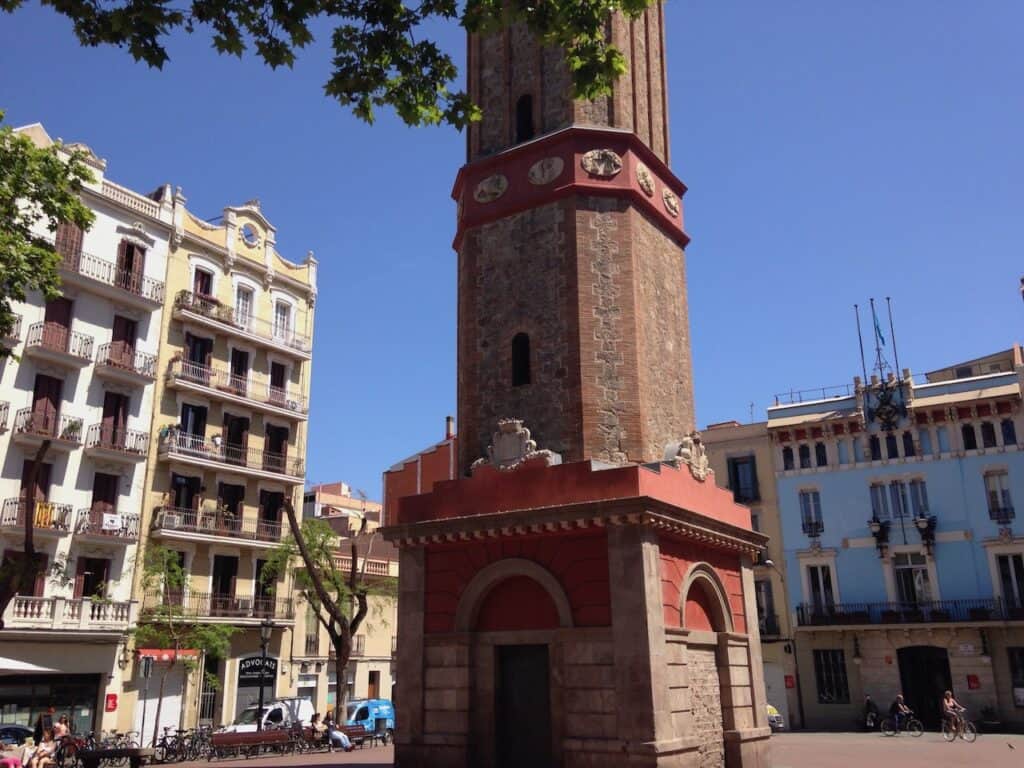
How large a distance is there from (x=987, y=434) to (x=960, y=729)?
12.8 m

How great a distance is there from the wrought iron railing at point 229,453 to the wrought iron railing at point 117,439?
874mm

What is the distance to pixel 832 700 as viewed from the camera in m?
36.5

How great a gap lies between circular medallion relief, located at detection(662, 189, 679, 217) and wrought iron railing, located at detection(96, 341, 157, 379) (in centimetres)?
2020

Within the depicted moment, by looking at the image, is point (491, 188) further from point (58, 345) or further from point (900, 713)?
point (900, 713)

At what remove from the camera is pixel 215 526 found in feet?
110

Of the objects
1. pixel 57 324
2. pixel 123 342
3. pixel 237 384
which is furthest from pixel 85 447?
pixel 237 384

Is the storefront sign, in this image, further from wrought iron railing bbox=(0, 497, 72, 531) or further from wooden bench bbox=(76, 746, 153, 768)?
wooden bench bbox=(76, 746, 153, 768)

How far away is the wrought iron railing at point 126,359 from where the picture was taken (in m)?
31.4

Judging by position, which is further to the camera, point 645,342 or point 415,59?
point 645,342

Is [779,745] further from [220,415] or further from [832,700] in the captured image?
[220,415]

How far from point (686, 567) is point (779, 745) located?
41.5 feet

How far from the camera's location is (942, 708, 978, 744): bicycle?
27791 mm

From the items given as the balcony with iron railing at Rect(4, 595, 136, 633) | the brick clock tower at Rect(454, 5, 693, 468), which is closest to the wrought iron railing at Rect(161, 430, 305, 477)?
the balcony with iron railing at Rect(4, 595, 136, 633)

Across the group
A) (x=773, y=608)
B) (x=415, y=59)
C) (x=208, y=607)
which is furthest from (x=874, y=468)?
(x=415, y=59)
